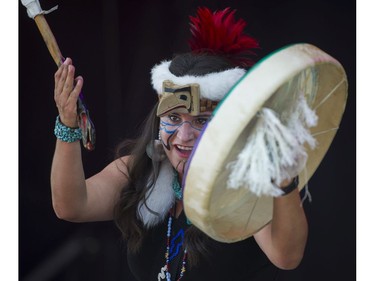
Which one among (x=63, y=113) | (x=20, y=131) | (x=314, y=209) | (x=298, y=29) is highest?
(x=63, y=113)

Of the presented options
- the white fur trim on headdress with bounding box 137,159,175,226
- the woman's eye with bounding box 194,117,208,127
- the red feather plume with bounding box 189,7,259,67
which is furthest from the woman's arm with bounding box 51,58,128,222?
the red feather plume with bounding box 189,7,259,67

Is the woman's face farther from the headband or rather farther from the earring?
the earring

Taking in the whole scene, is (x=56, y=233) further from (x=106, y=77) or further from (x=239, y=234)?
(x=239, y=234)

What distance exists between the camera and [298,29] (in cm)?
276

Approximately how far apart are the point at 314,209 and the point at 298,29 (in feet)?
2.87

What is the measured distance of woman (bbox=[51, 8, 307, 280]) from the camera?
1.80 meters

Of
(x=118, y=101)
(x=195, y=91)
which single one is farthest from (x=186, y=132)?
(x=118, y=101)

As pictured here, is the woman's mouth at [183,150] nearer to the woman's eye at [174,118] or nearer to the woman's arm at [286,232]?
the woman's eye at [174,118]

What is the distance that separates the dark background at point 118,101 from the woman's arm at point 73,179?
2.92 ft

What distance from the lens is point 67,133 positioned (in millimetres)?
1854

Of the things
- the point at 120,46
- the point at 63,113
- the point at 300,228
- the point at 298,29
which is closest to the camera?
the point at 300,228

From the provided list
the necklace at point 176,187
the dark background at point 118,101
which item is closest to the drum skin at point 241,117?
the necklace at point 176,187

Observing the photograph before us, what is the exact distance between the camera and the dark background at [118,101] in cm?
277

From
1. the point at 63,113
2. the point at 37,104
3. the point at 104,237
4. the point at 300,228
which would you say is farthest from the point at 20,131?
the point at 300,228
